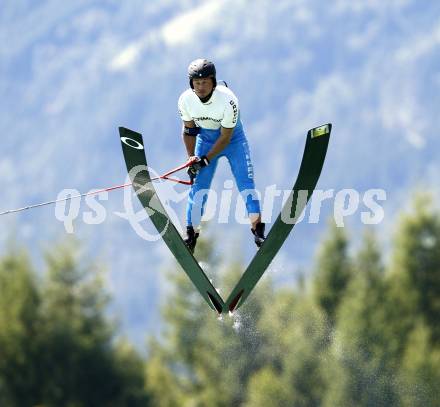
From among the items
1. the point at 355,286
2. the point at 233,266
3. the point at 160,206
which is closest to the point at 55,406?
the point at 233,266

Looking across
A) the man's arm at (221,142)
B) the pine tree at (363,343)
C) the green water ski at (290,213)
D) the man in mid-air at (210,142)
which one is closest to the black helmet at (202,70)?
the man in mid-air at (210,142)

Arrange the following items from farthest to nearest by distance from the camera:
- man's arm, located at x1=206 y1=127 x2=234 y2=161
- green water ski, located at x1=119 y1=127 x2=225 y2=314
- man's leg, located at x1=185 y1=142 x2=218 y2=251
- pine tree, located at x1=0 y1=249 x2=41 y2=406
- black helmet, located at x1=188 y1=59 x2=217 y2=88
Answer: pine tree, located at x1=0 y1=249 x2=41 y2=406 < green water ski, located at x1=119 y1=127 x2=225 y2=314 < man's leg, located at x1=185 y1=142 x2=218 y2=251 < man's arm, located at x1=206 y1=127 x2=234 y2=161 < black helmet, located at x1=188 y1=59 x2=217 y2=88

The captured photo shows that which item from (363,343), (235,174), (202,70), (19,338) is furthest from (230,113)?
(19,338)

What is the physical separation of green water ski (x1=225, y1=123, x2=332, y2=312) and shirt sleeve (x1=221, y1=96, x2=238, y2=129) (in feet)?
4.19

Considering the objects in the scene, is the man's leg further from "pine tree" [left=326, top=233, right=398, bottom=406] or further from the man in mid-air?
"pine tree" [left=326, top=233, right=398, bottom=406]

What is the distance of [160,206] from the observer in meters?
18.1

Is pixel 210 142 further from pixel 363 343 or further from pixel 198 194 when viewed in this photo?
pixel 363 343

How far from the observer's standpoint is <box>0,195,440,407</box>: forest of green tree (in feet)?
135

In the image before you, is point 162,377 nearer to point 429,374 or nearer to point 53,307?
point 53,307

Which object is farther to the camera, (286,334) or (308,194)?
(286,334)

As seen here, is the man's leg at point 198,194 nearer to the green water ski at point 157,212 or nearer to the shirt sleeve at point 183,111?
the green water ski at point 157,212

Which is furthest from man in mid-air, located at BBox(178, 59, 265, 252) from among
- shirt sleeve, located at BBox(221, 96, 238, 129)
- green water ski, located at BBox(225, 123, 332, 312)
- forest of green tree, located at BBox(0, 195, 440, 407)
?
forest of green tree, located at BBox(0, 195, 440, 407)

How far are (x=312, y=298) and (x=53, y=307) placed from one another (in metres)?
11.7

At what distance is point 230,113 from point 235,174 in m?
1.03
